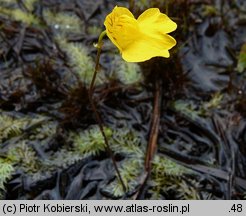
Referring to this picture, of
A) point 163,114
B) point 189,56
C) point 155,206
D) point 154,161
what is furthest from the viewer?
point 189,56

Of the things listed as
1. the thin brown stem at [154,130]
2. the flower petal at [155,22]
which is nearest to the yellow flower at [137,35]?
the flower petal at [155,22]

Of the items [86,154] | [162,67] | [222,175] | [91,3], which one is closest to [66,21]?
[91,3]

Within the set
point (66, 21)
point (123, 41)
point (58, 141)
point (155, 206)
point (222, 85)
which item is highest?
point (66, 21)

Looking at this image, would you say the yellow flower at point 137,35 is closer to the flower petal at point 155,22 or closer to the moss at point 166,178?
the flower petal at point 155,22

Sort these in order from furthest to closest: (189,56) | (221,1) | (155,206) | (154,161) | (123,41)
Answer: (221,1), (189,56), (154,161), (155,206), (123,41)

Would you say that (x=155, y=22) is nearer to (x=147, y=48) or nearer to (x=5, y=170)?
(x=147, y=48)

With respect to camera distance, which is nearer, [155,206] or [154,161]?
[155,206]

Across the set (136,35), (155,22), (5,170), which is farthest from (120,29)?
(5,170)

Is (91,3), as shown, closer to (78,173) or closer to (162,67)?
(162,67)
